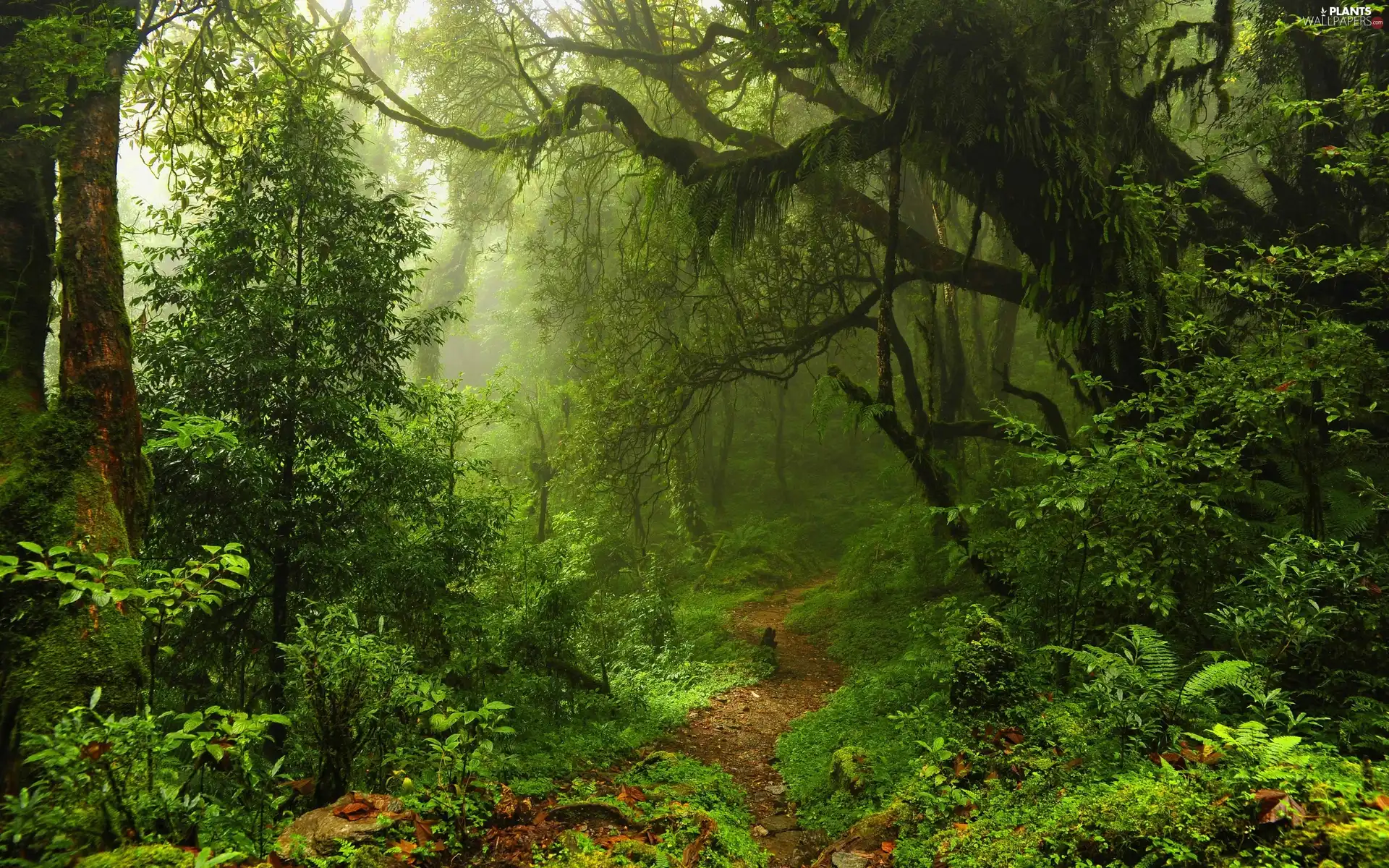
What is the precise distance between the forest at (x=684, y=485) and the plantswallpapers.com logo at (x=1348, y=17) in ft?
0.55

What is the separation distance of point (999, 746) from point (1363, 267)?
14.8 feet

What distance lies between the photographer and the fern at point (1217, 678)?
358 centimetres

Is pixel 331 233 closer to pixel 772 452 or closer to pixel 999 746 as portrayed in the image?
pixel 999 746

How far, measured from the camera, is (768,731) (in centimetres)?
749

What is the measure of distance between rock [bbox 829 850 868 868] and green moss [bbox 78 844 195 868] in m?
3.00

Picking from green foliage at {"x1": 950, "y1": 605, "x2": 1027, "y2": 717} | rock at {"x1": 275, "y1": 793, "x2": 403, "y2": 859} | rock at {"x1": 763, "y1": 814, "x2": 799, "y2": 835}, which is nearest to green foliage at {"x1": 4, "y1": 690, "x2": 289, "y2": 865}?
rock at {"x1": 275, "y1": 793, "x2": 403, "y2": 859}

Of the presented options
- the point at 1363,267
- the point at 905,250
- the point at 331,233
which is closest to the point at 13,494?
the point at 331,233

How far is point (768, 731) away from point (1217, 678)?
4.77 metres

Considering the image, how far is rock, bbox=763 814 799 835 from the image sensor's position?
16.4 feet

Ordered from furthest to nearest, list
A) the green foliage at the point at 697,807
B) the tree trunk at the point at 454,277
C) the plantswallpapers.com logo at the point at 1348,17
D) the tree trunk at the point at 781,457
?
the tree trunk at the point at 454,277 → the tree trunk at the point at 781,457 → the plantswallpapers.com logo at the point at 1348,17 → the green foliage at the point at 697,807

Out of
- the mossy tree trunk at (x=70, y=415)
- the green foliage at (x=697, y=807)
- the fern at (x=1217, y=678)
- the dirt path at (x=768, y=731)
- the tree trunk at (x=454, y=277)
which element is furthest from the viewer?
the tree trunk at (x=454, y=277)

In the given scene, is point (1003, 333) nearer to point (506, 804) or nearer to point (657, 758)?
point (657, 758)

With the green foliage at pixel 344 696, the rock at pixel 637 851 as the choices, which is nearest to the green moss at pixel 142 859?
the green foliage at pixel 344 696

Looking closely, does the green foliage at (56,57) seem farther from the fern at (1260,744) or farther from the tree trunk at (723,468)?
the tree trunk at (723,468)
